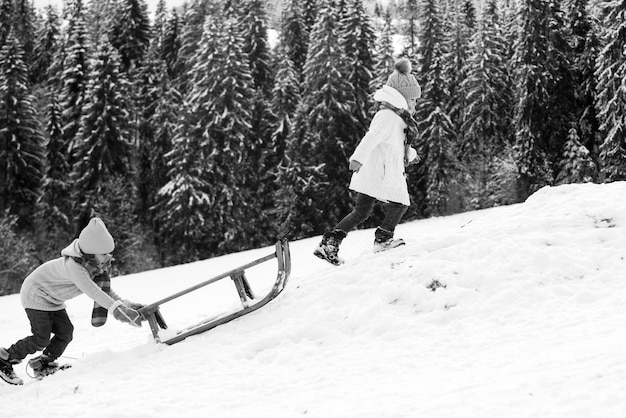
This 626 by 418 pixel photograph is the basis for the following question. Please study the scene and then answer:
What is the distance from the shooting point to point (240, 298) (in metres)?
6.20

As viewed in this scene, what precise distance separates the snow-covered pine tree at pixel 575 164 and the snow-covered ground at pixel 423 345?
84.0 feet

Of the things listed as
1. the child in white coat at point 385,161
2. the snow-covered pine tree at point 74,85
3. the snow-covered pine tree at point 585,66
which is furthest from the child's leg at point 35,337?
the snow-covered pine tree at point 74,85

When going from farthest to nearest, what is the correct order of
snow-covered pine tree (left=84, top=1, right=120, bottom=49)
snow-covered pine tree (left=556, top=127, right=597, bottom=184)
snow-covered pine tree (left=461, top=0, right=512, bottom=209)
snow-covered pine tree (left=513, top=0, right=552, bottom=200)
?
snow-covered pine tree (left=84, top=1, right=120, bottom=49)
snow-covered pine tree (left=461, top=0, right=512, bottom=209)
snow-covered pine tree (left=513, top=0, right=552, bottom=200)
snow-covered pine tree (left=556, top=127, right=597, bottom=184)

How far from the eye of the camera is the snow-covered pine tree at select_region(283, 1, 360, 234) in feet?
109

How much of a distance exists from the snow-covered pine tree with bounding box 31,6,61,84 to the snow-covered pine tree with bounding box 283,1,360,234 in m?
25.1

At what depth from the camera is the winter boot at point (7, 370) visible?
19.2 feet

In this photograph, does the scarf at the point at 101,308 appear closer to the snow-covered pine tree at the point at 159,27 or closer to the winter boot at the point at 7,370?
the winter boot at the point at 7,370

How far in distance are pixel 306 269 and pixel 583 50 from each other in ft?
98.2

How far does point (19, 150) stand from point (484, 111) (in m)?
28.7

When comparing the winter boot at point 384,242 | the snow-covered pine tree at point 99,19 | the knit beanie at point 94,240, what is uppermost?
the snow-covered pine tree at point 99,19

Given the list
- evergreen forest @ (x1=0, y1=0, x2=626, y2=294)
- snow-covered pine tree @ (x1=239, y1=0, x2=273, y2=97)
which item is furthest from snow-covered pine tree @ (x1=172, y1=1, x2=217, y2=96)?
snow-covered pine tree @ (x1=239, y1=0, x2=273, y2=97)

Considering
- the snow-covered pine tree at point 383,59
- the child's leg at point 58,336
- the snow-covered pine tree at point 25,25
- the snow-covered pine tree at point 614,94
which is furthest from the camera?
the snow-covered pine tree at point 25,25

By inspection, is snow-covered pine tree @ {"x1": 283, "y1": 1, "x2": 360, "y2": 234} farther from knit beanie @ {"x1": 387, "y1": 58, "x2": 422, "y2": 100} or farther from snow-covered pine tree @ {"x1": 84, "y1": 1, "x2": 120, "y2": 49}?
knit beanie @ {"x1": 387, "y1": 58, "x2": 422, "y2": 100}

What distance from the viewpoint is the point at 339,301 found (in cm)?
583
